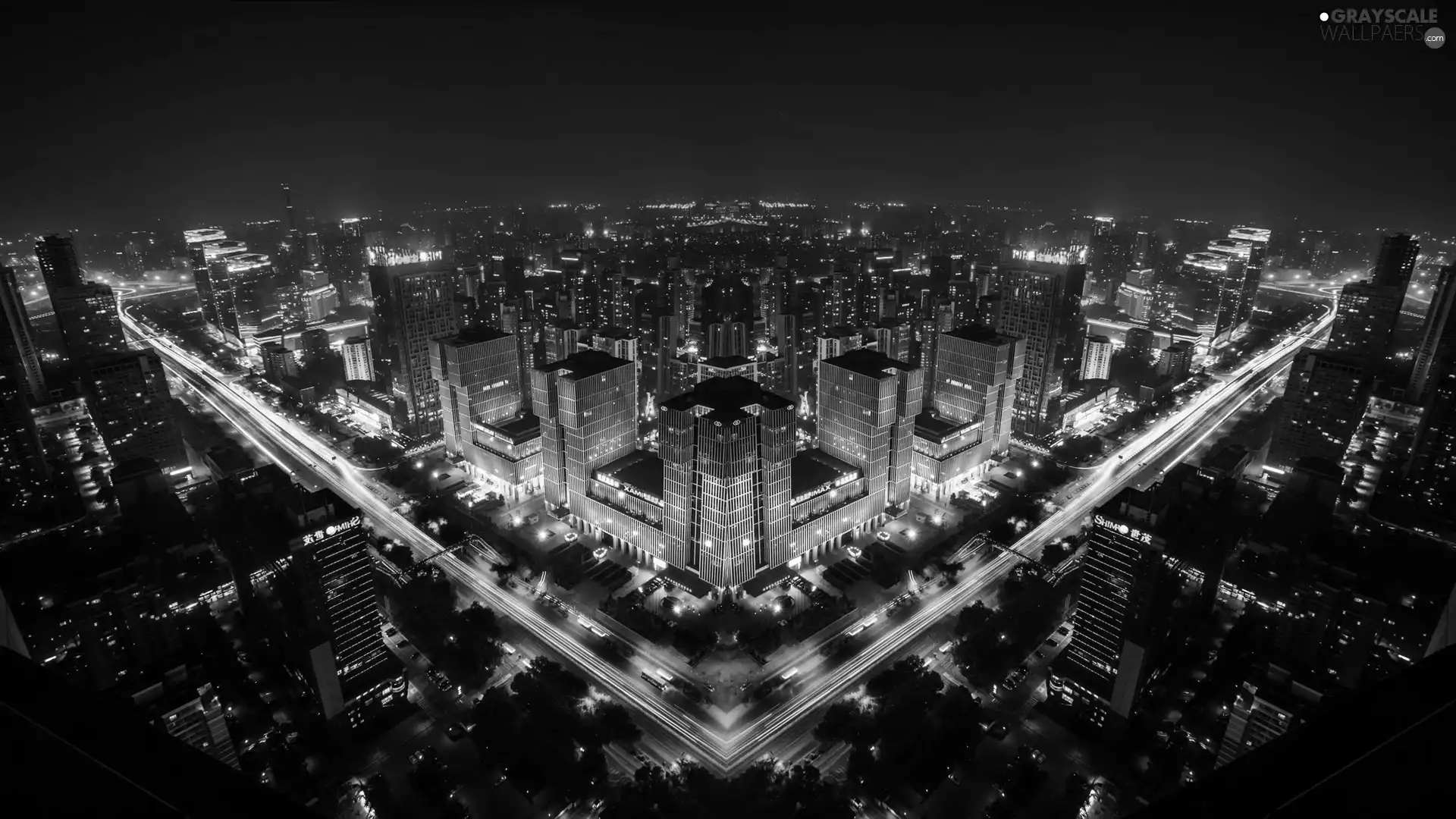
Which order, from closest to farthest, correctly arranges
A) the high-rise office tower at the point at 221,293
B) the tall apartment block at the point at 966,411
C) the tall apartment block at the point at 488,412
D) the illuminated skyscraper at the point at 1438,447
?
the illuminated skyscraper at the point at 1438,447 → the tall apartment block at the point at 966,411 → the tall apartment block at the point at 488,412 → the high-rise office tower at the point at 221,293

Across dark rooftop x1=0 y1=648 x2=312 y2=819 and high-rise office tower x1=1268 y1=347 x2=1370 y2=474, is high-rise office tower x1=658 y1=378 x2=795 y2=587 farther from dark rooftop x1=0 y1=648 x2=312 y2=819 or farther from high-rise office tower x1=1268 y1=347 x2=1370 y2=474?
high-rise office tower x1=1268 y1=347 x2=1370 y2=474

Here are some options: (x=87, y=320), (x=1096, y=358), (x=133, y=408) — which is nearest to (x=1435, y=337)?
(x=1096, y=358)

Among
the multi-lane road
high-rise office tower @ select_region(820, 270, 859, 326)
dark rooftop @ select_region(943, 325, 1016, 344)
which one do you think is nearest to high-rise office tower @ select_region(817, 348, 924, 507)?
dark rooftop @ select_region(943, 325, 1016, 344)

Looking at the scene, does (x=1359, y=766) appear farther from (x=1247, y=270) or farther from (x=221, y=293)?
(x=1247, y=270)

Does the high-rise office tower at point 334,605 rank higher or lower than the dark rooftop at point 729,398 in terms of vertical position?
lower

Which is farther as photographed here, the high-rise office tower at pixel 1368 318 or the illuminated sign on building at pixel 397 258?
the illuminated sign on building at pixel 397 258

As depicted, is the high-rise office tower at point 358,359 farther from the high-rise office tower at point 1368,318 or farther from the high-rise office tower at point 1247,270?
the high-rise office tower at point 1247,270

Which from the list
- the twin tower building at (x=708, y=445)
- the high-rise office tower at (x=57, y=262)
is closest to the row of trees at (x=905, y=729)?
the twin tower building at (x=708, y=445)
